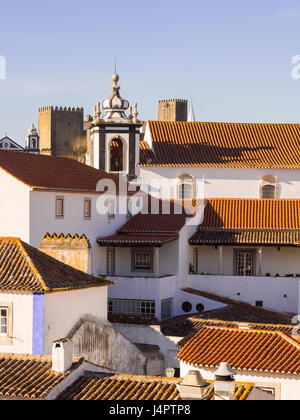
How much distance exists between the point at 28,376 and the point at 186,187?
1204 inches

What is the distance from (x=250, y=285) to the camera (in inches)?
1406

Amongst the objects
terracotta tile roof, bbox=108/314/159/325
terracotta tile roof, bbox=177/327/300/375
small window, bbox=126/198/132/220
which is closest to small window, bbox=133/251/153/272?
small window, bbox=126/198/132/220

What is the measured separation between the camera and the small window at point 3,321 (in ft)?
69.1

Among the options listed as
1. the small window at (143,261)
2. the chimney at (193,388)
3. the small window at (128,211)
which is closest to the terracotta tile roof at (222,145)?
the small window at (128,211)

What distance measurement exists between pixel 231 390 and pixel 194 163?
3230cm

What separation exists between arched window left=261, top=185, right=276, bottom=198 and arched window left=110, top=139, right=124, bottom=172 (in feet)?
25.4

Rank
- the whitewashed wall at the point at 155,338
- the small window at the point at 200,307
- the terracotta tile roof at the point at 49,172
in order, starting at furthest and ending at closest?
the small window at the point at 200,307 < the terracotta tile roof at the point at 49,172 < the whitewashed wall at the point at 155,338

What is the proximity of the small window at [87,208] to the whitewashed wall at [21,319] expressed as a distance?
14393 mm

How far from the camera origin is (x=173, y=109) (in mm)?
87688

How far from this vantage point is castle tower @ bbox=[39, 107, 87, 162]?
9269 cm

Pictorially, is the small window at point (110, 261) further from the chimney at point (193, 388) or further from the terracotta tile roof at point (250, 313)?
the chimney at point (193, 388)

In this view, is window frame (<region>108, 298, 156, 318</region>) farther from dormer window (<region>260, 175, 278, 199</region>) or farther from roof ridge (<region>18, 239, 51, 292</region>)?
dormer window (<region>260, 175, 278, 199</region>)

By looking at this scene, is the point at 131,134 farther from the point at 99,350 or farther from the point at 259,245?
the point at 99,350
